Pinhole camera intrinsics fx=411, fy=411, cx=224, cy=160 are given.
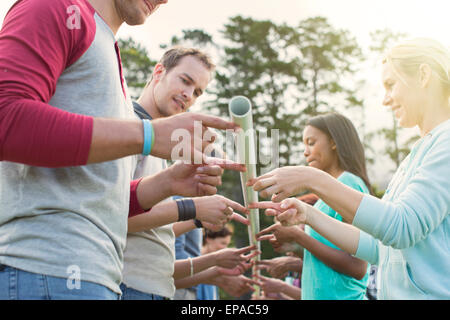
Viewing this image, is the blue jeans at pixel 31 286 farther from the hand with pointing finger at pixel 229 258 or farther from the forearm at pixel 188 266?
the hand with pointing finger at pixel 229 258

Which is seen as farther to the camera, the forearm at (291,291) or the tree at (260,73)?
the tree at (260,73)

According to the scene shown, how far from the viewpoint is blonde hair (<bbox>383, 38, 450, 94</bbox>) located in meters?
2.25

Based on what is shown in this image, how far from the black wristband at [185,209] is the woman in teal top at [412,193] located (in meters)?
0.65

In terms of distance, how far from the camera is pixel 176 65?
3350mm

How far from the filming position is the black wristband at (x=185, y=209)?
264 cm

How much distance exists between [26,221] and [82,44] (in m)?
0.63

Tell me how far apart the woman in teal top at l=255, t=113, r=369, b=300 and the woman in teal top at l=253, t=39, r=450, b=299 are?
863 mm

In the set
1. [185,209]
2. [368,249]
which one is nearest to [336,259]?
[368,249]

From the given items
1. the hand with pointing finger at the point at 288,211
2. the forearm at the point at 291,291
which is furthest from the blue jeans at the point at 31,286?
the forearm at the point at 291,291

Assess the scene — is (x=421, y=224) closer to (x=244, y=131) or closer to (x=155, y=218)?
(x=244, y=131)

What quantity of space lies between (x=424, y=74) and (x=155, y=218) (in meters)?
1.72

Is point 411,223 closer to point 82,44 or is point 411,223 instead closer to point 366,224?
point 366,224
